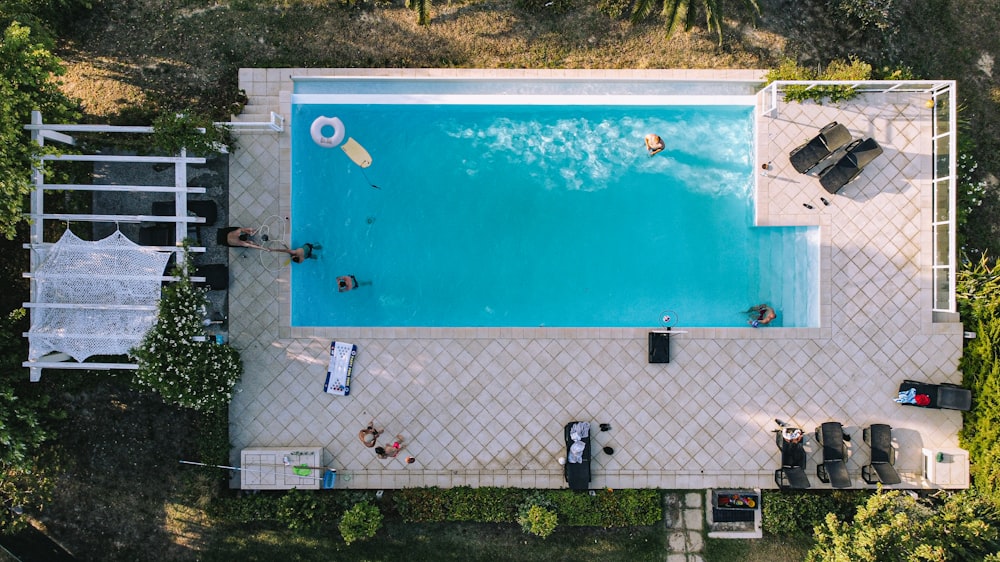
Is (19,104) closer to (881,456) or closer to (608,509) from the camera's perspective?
(608,509)

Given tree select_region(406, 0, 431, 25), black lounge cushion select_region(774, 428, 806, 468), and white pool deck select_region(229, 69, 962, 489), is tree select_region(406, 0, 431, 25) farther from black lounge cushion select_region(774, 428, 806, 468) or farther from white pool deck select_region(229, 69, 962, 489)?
black lounge cushion select_region(774, 428, 806, 468)

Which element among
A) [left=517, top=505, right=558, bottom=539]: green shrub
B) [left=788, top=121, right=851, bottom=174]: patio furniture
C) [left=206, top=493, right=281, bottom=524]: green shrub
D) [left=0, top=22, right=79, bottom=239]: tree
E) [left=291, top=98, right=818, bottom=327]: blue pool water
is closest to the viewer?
[left=0, top=22, right=79, bottom=239]: tree

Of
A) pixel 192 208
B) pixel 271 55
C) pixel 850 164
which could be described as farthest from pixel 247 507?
pixel 850 164

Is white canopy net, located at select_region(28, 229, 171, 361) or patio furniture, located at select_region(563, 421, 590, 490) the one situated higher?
white canopy net, located at select_region(28, 229, 171, 361)

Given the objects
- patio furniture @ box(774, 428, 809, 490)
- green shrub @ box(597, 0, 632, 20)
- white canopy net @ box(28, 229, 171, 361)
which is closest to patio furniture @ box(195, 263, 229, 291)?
white canopy net @ box(28, 229, 171, 361)

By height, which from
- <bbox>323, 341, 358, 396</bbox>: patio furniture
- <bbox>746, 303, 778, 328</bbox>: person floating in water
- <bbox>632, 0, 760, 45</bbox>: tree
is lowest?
<bbox>323, 341, 358, 396</bbox>: patio furniture
